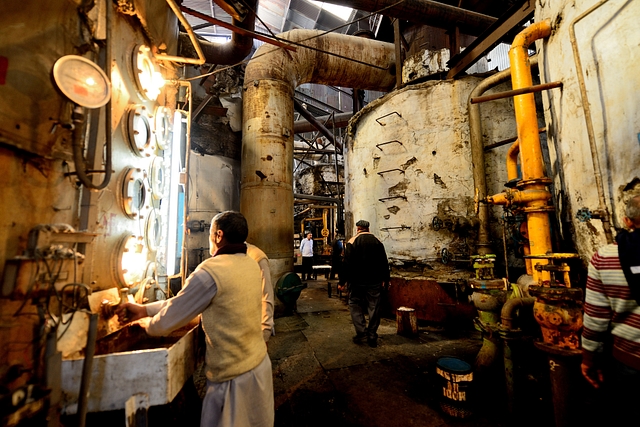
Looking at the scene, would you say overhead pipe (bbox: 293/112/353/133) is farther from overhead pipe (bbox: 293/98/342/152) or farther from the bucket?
the bucket

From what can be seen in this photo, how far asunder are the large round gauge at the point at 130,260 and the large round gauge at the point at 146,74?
54.4 inches

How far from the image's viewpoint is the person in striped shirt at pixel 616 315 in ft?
6.03

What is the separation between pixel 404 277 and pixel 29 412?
551 cm

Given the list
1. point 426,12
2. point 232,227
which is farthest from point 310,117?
point 232,227

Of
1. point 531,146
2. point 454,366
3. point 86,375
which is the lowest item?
point 454,366

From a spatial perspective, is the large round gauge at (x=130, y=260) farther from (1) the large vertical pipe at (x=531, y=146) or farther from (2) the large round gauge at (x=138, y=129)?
(1) the large vertical pipe at (x=531, y=146)

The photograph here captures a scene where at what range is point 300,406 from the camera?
296cm

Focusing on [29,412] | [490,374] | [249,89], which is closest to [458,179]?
[490,374]

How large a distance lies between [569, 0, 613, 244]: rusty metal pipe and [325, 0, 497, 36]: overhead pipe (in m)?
3.61

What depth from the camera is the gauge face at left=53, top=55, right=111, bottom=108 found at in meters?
1.63

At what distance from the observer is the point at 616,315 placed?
197 centimetres

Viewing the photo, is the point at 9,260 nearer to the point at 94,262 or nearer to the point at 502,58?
the point at 94,262

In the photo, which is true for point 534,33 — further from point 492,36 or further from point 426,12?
point 426,12

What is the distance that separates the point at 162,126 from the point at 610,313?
425cm
